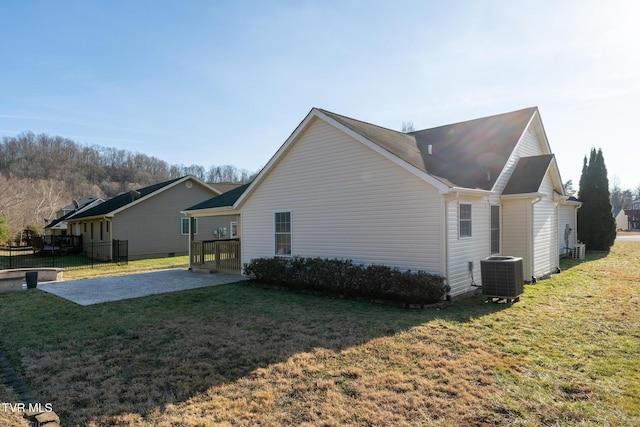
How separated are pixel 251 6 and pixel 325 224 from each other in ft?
22.1

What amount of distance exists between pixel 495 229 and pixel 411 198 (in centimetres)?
378

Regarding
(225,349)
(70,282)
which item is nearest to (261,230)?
(70,282)

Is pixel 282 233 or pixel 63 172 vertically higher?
pixel 63 172

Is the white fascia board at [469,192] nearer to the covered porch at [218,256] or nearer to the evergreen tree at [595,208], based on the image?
the covered porch at [218,256]

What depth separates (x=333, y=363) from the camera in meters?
4.89

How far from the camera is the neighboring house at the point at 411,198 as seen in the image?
29.8ft

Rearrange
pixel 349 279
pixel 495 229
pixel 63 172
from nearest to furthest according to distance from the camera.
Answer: pixel 349 279 → pixel 495 229 → pixel 63 172

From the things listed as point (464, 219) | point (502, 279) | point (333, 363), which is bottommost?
point (333, 363)

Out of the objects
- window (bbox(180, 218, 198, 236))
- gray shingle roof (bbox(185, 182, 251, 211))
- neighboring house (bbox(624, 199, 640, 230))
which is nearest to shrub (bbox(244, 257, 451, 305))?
gray shingle roof (bbox(185, 182, 251, 211))

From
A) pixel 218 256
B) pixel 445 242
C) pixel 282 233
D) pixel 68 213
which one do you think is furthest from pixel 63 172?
pixel 445 242

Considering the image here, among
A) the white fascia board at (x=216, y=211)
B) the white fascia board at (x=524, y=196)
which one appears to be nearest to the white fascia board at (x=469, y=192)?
the white fascia board at (x=524, y=196)

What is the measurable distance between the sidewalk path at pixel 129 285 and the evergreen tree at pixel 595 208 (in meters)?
20.0

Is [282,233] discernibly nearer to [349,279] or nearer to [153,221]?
[349,279]

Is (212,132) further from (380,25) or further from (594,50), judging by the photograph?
(594,50)
